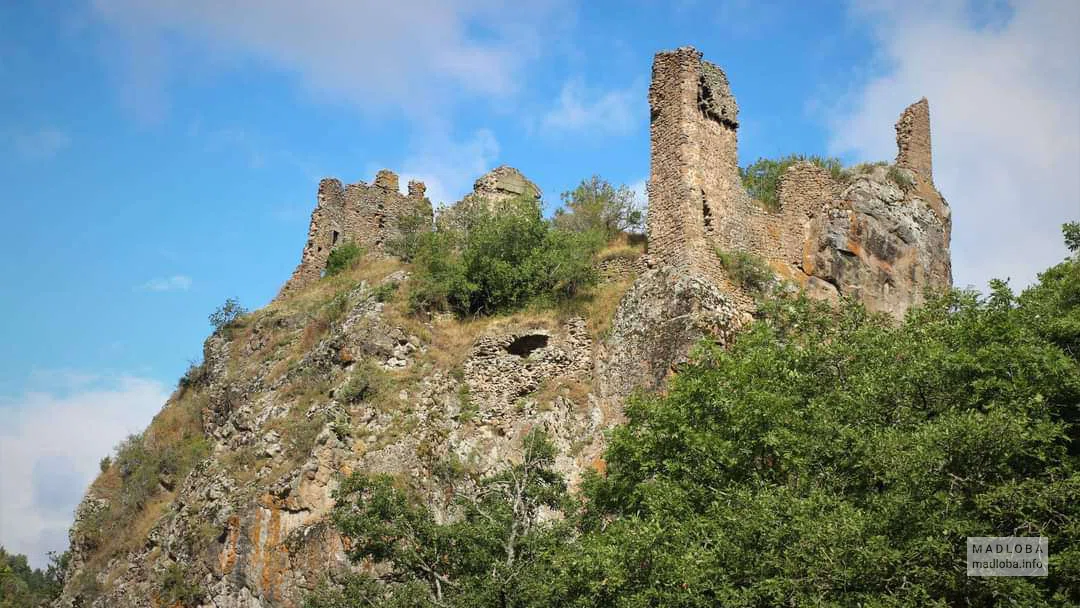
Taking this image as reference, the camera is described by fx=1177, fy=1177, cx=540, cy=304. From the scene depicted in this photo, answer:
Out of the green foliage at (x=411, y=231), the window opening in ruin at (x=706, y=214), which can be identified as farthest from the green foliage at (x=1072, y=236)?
the green foliage at (x=411, y=231)

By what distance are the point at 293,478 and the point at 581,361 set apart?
714 centimetres

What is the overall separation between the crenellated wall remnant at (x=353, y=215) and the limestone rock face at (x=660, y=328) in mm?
14306

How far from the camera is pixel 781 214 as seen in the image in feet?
99.8

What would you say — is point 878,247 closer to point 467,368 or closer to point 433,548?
point 467,368

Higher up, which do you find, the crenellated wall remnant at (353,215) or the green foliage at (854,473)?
the crenellated wall remnant at (353,215)

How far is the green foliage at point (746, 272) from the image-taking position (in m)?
27.5

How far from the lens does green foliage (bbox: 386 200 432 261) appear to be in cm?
3525

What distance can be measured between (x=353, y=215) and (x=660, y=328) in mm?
17834

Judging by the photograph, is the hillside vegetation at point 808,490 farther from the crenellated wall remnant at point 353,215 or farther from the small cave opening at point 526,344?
the crenellated wall remnant at point 353,215

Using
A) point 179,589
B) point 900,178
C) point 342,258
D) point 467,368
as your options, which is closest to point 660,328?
point 467,368

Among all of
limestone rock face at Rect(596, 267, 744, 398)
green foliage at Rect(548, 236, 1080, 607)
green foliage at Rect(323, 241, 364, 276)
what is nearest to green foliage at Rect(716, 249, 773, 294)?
limestone rock face at Rect(596, 267, 744, 398)

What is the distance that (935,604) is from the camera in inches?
584

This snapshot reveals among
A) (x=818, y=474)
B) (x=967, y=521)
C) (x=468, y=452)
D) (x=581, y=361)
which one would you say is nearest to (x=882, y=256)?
(x=581, y=361)

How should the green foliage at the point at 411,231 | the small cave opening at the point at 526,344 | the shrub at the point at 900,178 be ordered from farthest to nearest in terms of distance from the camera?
the green foliage at the point at 411,231 → the shrub at the point at 900,178 → the small cave opening at the point at 526,344
